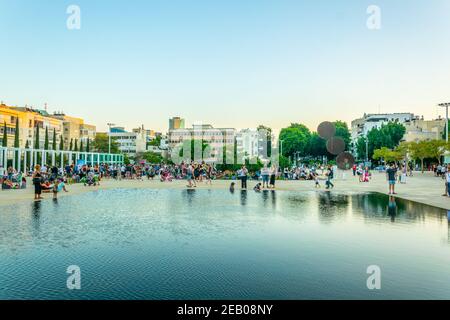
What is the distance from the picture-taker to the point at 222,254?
7.90 metres

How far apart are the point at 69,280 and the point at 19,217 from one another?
7.69 metres

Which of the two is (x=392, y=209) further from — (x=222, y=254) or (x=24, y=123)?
(x=24, y=123)

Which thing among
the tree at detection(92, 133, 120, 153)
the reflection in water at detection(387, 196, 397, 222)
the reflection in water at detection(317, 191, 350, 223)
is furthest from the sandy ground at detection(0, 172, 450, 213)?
the tree at detection(92, 133, 120, 153)

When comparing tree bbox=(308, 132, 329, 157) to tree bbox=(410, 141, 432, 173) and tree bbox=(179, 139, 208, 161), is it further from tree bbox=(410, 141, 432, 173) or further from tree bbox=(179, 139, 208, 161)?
tree bbox=(410, 141, 432, 173)

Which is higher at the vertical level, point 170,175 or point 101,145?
point 101,145

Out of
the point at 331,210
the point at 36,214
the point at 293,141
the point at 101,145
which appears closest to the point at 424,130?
the point at 293,141

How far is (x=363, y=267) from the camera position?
6984mm

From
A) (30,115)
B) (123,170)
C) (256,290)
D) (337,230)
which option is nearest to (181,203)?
(337,230)

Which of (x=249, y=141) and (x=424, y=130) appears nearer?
(x=424, y=130)

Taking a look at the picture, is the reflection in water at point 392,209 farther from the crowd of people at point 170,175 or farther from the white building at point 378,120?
the white building at point 378,120

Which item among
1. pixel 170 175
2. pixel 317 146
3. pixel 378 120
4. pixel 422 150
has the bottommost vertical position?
pixel 170 175

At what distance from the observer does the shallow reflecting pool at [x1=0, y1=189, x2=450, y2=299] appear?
19.1ft

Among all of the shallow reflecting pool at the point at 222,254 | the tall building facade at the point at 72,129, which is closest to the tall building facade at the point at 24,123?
the tall building facade at the point at 72,129

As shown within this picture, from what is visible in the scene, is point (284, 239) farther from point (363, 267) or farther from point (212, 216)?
point (212, 216)
